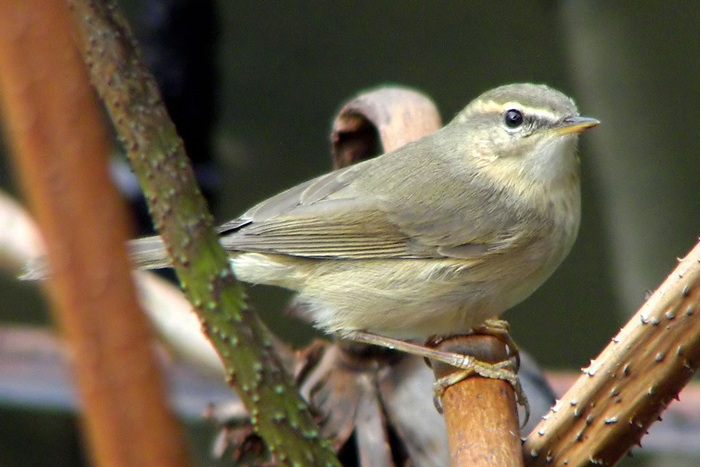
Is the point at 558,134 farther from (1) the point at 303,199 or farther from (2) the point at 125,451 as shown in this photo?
(2) the point at 125,451

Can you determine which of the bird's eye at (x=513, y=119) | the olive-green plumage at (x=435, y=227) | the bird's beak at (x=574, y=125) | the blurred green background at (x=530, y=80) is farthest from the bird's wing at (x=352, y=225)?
the blurred green background at (x=530, y=80)

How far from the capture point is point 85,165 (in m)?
0.53

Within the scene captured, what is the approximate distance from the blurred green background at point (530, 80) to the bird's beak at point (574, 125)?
1436 millimetres

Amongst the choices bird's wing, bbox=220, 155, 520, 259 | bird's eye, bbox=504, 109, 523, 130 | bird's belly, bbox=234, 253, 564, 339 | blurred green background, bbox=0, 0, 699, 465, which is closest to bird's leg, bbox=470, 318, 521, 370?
bird's belly, bbox=234, 253, 564, 339

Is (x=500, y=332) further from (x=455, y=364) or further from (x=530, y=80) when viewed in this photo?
(x=530, y=80)

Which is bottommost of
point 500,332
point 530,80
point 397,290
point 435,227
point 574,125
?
point 500,332

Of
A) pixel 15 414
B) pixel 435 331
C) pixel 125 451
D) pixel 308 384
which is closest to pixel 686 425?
pixel 435 331

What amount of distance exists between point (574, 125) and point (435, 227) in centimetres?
56

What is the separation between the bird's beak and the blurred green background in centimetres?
144

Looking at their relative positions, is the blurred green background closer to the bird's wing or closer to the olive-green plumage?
the olive-green plumage

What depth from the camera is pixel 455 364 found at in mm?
2527

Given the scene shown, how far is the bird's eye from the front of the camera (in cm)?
287

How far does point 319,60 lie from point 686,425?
314cm

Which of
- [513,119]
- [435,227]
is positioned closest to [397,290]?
[435,227]
